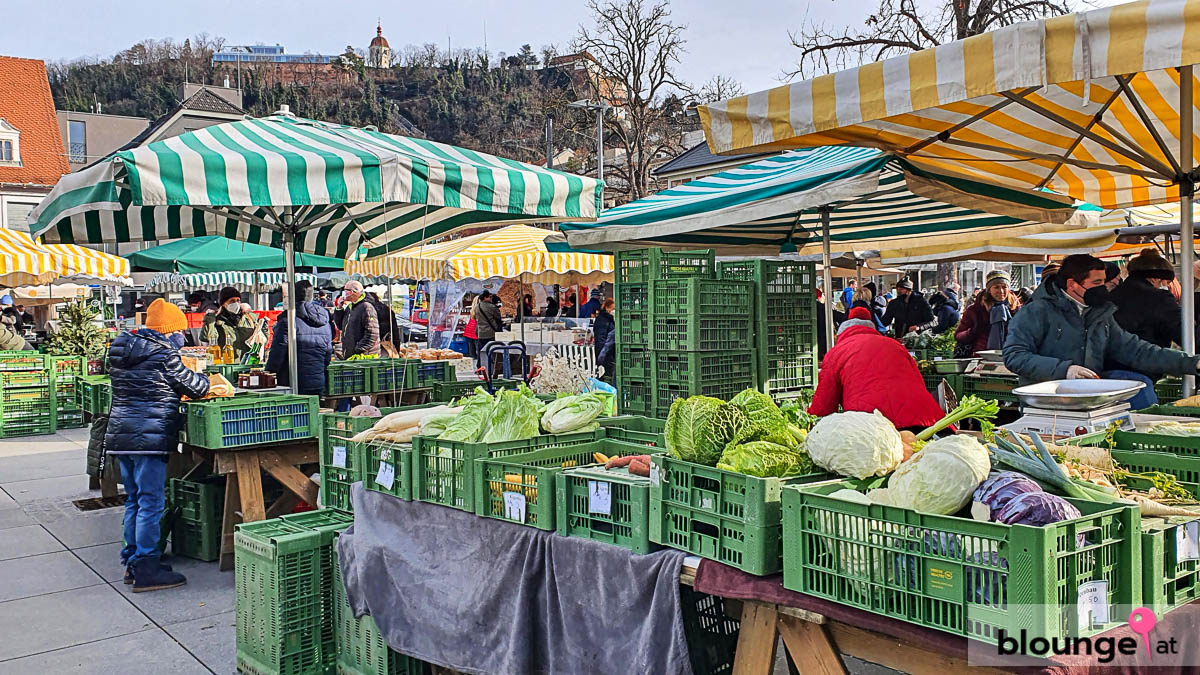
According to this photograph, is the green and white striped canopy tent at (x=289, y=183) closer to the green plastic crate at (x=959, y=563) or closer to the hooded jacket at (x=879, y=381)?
the hooded jacket at (x=879, y=381)

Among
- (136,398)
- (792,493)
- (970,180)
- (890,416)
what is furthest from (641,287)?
(136,398)

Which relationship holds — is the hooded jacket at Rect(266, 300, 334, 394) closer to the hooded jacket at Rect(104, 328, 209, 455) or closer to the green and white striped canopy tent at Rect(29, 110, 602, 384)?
the green and white striped canopy tent at Rect(29, 110, 602, 384)

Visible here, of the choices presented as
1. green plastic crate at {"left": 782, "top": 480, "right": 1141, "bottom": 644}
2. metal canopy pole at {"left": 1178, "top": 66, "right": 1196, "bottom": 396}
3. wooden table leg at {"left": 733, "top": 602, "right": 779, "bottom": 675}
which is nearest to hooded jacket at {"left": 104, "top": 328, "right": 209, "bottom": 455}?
wooden table leg at {"left": 733, "top": 602, "right": 779, "bottom": 675}

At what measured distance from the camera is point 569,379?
762 centimetres

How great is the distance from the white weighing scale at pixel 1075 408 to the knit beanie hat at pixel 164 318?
510 centimetres

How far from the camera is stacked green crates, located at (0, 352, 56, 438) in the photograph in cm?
1227

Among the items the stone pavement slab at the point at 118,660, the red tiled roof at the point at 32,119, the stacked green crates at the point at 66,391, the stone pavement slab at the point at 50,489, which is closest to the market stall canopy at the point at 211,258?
the stone pavement slab at the point at 50,489

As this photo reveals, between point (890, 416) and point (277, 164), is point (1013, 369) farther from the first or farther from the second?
point (277, 164)

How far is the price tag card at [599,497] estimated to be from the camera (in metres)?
3.29

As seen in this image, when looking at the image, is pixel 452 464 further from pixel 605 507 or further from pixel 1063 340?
pixel 1063 340

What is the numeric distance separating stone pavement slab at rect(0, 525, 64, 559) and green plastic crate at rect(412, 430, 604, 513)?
4510 mm

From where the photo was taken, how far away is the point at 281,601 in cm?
433

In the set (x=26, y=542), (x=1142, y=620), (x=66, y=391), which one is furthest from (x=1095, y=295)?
(x=66, y=391)

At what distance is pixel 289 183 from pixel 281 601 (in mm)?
2402
